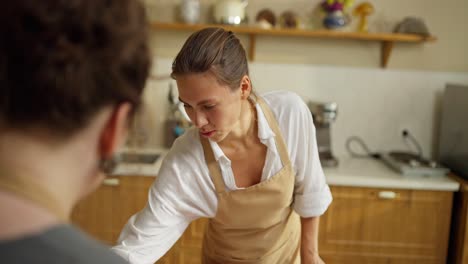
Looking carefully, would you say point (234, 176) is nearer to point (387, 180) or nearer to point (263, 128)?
point (263, 128)

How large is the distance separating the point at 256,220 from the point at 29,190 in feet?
2.97

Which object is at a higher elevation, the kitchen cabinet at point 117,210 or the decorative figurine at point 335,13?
the decorative figurine at point 335,13

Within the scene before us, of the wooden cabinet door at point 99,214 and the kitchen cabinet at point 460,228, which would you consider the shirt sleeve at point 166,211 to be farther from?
the kitchen cabinet at point 460,228

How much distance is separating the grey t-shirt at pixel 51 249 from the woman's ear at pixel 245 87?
0.78 meters

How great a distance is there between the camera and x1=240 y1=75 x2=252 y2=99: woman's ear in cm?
119

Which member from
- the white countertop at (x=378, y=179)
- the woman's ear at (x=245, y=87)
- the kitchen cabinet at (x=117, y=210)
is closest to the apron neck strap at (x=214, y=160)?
the woman's ear at (x=245, y=87)

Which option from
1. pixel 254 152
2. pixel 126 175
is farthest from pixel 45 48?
pixel 126 175

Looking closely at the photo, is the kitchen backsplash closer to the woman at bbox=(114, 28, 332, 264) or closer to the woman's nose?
the woman at bbox=(114, 28, 332, 264)

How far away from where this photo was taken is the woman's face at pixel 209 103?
106 cm

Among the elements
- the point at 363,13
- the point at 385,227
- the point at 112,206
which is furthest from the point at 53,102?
the point at 363,13

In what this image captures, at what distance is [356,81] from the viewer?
2691 mm

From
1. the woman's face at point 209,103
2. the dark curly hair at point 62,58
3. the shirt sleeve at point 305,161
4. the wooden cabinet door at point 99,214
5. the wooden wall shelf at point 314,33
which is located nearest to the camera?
the dark curly hair at point 62,58

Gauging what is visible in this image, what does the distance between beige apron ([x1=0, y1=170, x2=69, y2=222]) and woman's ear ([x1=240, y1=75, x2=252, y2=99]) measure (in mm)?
774

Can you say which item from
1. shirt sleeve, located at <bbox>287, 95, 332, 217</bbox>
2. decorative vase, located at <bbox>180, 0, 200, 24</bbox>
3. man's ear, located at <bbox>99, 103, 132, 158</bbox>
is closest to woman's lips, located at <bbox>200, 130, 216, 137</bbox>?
shirt sleeve, located at <bbox>287, 95, 332, 217</bbox>
